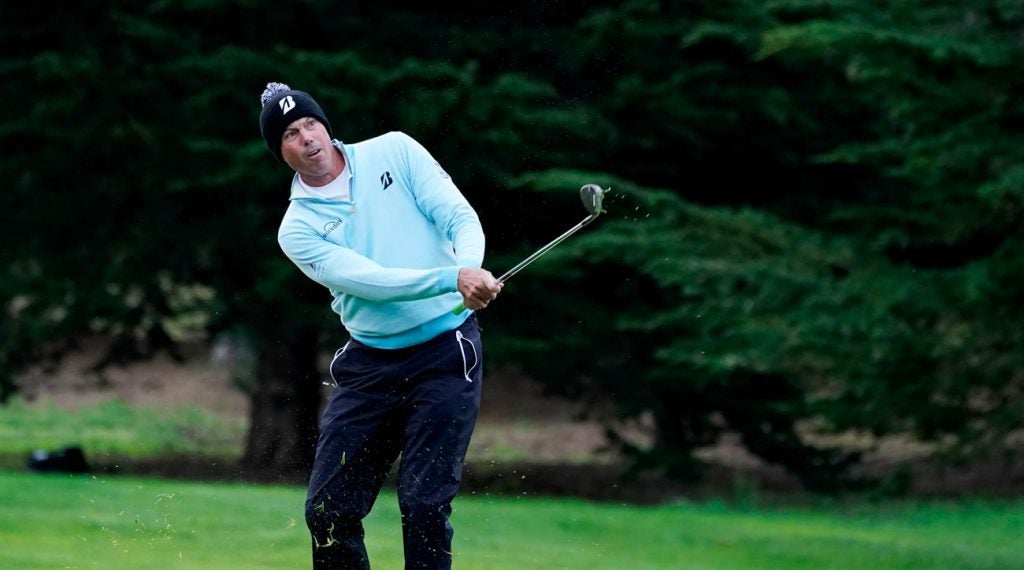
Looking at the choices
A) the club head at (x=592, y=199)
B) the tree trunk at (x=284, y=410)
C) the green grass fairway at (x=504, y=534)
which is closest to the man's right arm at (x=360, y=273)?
the club head at (x=592, y=199)

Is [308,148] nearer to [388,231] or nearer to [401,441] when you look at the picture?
[388,231]

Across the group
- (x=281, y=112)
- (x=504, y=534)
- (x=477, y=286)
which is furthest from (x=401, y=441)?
(x=504, y=534)

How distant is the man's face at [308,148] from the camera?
540 cm

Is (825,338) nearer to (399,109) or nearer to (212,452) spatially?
(399,109)

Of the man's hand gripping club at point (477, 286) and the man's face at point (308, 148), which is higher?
the man's face at point (308, 148)

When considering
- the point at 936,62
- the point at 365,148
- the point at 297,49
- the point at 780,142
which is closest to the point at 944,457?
the point at 936,62

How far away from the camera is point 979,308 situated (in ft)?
36.4

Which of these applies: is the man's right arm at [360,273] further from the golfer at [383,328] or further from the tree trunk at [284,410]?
the tree trunk at [284,410]

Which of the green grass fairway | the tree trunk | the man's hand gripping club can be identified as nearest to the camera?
the man's hand gripping club

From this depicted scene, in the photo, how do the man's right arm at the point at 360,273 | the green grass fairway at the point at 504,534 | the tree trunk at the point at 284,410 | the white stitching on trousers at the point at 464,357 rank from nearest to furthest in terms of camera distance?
1. the man's right arm at the point at 360,273
2. the white stitching on trousers at the point at 464,357
3. the green grass fairway at the point at 504,534
4. the tree trunk at the point at 284,410

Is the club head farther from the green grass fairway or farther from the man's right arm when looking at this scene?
the green grass fairway

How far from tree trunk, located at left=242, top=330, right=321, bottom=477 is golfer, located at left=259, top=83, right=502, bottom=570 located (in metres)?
11.2

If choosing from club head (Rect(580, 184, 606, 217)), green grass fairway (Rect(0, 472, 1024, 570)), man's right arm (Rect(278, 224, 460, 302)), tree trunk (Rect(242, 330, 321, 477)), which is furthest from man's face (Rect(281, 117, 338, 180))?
tree trunk (Rect(242, 330, 321, 477))

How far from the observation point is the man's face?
5398 mm
